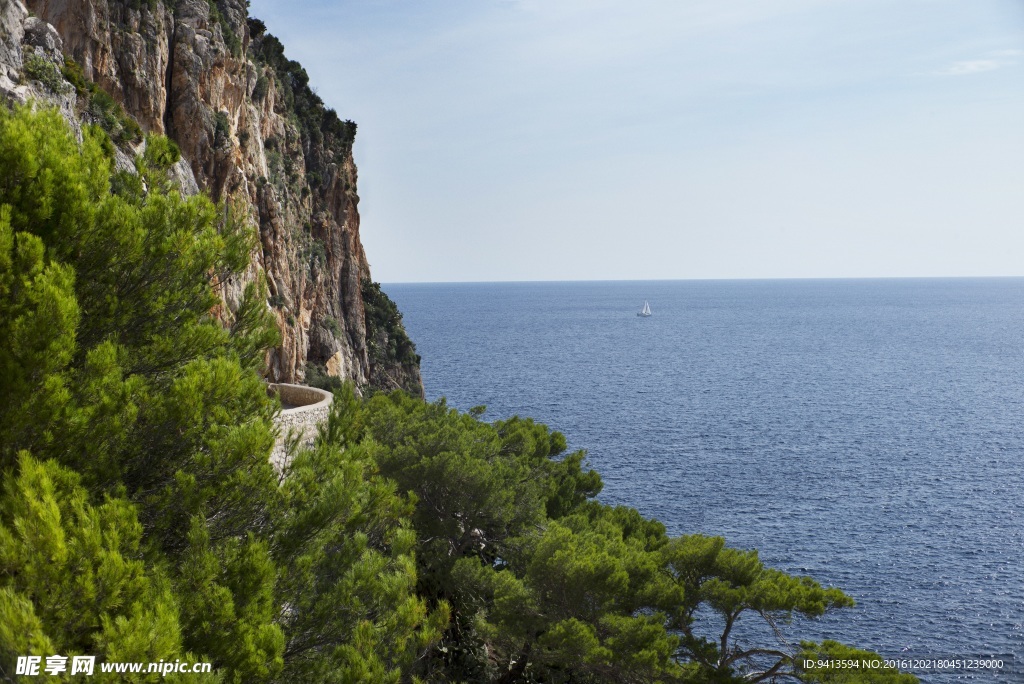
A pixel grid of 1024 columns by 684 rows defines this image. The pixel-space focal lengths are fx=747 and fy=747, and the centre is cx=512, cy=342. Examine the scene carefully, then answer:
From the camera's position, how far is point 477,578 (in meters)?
18.4

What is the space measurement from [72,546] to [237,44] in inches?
1692

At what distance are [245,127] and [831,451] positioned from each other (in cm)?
4638

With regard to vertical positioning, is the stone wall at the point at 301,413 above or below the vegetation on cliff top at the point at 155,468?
below

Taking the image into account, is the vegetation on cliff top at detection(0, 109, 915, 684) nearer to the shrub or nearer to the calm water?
the shrub

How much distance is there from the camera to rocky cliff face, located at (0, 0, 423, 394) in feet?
89.2

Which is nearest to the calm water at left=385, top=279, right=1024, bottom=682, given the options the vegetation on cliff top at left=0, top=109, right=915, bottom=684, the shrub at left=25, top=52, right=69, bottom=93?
the vegetation on cliff top at left=0, top=109, right=915, bottom=684

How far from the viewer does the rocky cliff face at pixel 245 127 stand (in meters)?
27.2

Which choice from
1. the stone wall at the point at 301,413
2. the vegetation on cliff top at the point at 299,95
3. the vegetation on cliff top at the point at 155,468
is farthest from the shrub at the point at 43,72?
the vegetation on cliff top at the point at 299,95

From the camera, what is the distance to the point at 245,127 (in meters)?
43.0

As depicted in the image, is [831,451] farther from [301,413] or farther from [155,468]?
[155,468]

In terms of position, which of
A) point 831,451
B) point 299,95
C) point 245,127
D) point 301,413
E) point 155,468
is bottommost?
point 831,451

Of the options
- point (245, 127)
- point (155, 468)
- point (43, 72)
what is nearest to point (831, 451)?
point (245, 127)

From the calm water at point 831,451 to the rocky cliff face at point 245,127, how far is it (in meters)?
19.0

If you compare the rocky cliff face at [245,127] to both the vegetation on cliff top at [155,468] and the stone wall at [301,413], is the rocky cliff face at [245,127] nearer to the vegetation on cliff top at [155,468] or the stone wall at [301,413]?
the stone wall at [301,413]
